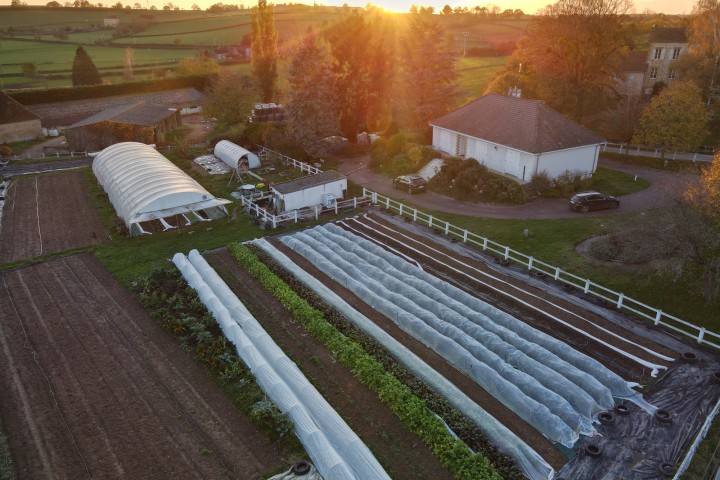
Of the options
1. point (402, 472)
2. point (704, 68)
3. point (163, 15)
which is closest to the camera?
point (402, 472)

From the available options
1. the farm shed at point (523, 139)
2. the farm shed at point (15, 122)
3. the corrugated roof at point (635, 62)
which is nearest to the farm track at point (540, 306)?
the farm shed at point (523, 139)

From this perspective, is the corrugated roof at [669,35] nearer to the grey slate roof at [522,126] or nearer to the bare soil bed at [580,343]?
the grey slate roof at [522,126]

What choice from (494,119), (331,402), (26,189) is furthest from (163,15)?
(331,402)

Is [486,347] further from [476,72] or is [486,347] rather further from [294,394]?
[476,72]

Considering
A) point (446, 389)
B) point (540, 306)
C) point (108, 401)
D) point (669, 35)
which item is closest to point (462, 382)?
point (446, 389)

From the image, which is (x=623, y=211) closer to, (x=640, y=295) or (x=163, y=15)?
(x=640, y=295)
